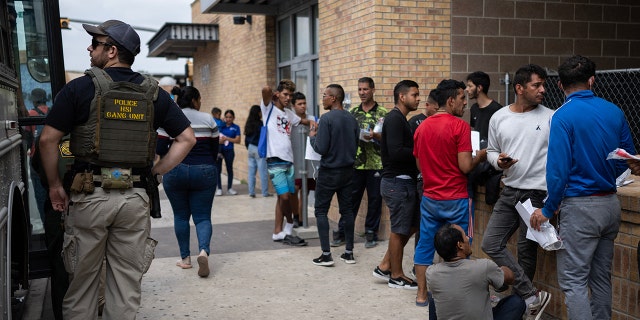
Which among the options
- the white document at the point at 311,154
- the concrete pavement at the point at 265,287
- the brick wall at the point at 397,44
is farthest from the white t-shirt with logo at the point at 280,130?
the concrete pavement at the point at 265,287

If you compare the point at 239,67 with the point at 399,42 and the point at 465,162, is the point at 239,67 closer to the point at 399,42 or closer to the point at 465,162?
the point at 399,42

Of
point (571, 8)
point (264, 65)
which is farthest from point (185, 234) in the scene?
point (264, 65)

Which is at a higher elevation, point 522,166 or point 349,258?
point 522,166

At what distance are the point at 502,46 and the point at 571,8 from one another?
1.21 m

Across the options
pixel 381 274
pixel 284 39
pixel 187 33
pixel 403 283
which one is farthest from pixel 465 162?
pixel 187 33

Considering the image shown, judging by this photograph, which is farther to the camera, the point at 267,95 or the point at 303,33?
the point at 303,33

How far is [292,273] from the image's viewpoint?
665 cm

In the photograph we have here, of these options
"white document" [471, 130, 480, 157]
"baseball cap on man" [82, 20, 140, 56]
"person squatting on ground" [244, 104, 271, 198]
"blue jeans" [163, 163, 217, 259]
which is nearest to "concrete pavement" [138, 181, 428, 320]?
"blue jeans" [163, 163, 217, 259]

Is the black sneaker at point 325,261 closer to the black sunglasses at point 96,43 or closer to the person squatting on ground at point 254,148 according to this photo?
the black sunglasses at point 96,43

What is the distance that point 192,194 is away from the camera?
6.58 meters

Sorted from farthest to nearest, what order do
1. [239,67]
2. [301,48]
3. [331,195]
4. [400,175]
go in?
[239,67]
[301,48]
[331,195]
[400,175]

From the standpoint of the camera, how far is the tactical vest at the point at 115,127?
3.82 m

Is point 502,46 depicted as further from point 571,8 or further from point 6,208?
point 6,208

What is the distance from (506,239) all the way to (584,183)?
1.10 m
